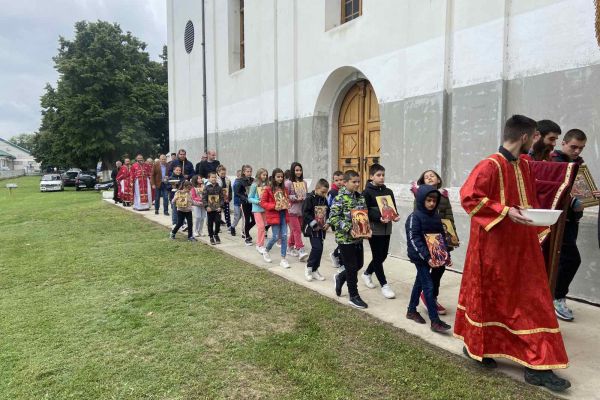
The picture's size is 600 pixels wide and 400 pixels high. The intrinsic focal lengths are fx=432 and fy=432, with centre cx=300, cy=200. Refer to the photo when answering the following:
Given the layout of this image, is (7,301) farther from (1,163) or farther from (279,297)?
(1,163)

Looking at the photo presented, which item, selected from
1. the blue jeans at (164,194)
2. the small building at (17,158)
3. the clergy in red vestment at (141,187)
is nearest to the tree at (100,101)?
the clergy in red vestment at (141,187)

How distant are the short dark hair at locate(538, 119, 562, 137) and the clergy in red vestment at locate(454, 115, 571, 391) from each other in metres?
1.13

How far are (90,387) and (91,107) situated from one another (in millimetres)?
33200

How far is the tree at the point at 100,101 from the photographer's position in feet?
108

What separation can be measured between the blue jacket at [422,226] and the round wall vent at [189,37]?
585 inches

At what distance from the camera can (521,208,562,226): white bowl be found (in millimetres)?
3045

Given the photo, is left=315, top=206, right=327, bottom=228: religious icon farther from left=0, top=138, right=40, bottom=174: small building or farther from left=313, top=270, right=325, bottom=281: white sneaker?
left=0, top=138, right=40, bottom=174: small building

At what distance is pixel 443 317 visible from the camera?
4.81 meters

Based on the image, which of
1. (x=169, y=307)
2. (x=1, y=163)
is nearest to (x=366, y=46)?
(x=169, y=307)

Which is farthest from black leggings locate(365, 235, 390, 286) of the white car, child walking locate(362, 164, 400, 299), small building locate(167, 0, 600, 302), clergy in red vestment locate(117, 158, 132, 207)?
the white car

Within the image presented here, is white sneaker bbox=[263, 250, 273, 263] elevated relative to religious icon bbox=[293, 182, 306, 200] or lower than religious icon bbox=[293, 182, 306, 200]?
lower

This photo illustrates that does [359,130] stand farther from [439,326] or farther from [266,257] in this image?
[439,326]

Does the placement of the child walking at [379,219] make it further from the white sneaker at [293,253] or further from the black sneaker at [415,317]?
the white sneaker at [293,253]

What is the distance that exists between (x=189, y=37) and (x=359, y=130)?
10.8 m
